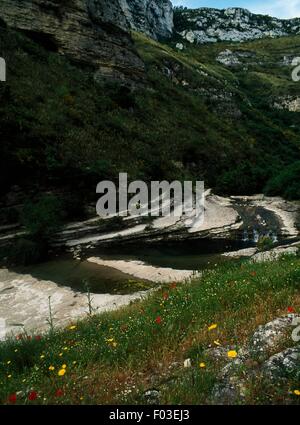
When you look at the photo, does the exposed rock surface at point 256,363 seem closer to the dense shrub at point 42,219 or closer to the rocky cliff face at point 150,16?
the dense shrub at point 42,219

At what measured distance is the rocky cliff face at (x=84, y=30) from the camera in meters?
47.5

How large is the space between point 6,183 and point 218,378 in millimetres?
25601

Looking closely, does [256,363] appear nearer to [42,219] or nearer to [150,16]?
[42,219]

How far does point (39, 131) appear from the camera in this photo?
104 feet

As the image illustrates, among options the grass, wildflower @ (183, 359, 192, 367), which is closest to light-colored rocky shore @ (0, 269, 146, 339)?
the grass

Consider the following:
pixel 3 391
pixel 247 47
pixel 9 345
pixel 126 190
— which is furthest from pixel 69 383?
pixel 247 47

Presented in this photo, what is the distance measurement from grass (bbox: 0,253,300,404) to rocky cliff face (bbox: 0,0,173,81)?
46033 millimetres

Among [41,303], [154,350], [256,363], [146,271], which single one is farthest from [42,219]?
[256,363]

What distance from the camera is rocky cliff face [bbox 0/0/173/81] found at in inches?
1869

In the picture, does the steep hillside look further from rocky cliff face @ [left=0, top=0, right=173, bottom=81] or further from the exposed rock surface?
the exposed rock surface

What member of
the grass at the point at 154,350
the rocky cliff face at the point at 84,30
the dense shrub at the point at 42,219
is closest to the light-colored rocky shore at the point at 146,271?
the dense shrub at the point at 42,219

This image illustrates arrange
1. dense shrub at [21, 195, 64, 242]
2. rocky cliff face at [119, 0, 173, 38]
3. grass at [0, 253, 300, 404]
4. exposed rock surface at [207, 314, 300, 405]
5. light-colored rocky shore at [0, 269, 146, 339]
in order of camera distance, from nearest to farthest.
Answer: exposed rock surface at [207, 314, 300, 405]
grass at [0, 253, 300, 404]
light-colored rocky shore at [0, 269, 146, 339]
dense shrub at [21, 195, 64, 242]
rocky cliff face at [119, 0, 173, 38]

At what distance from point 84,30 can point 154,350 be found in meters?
52.4
